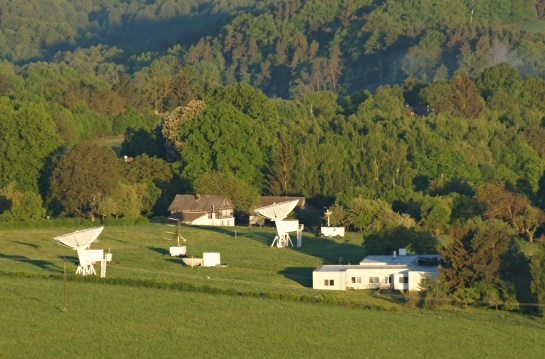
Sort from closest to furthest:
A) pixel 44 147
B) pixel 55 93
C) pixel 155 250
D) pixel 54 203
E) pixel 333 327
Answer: pixel 333 327 < pixel 155 250 < pixel 54 203 < pixel 44 147 < pixel 55 93

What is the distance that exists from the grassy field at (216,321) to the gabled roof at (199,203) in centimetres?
1976

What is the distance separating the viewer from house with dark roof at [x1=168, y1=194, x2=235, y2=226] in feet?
295

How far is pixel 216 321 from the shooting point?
182 ft

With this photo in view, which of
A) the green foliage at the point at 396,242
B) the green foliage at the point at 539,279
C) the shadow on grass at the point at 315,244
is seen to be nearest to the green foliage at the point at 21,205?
the shadow on grass at the point at 315,244

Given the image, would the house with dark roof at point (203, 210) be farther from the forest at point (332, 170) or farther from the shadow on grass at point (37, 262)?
the shadow on grass at point (37, 262)

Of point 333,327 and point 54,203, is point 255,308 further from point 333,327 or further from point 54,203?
point 54,203

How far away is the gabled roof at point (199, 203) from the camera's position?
90.8 metres

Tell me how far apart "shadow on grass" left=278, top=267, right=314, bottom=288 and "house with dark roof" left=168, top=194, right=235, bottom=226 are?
20.2 m

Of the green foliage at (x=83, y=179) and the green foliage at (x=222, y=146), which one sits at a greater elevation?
the green foliage at (x=222, y=146)

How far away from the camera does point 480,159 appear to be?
Result: 371 ft

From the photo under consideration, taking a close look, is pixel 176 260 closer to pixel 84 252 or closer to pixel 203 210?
pixel 84 252

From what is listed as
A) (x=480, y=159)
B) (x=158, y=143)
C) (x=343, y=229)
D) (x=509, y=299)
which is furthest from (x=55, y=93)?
(x=509, y=299)

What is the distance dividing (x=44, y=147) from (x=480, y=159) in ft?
111

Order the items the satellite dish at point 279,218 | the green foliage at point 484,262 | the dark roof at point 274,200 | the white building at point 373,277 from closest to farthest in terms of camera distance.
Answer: the green foliage at point 484,262, the white building at point 373,277, the satellite dish at point 279,218, the dark roof at point 274,200
